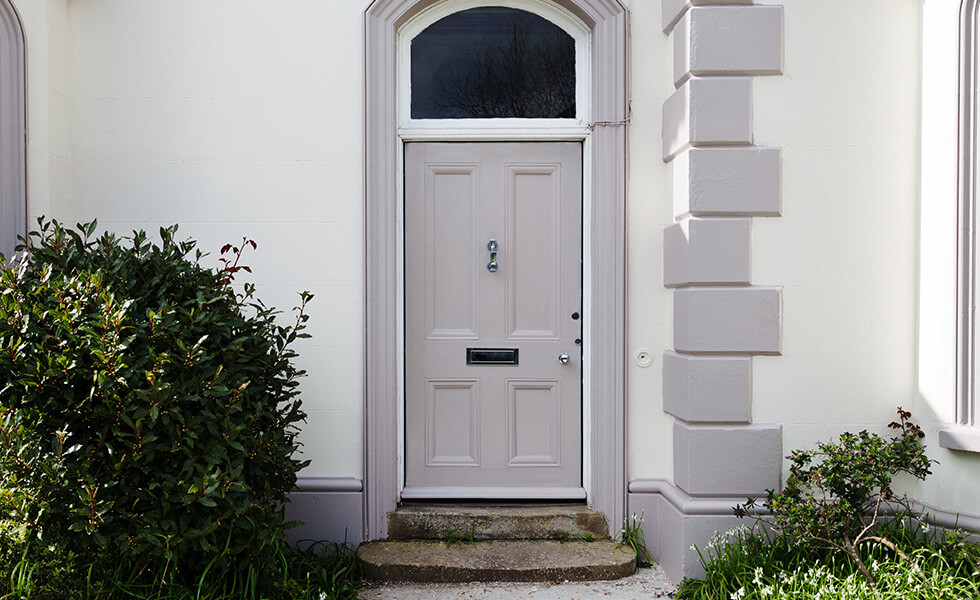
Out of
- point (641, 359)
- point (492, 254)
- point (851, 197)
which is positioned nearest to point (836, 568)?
point (641, 359)

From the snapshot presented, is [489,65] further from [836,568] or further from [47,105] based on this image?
[836,568]

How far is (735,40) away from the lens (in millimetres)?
3607

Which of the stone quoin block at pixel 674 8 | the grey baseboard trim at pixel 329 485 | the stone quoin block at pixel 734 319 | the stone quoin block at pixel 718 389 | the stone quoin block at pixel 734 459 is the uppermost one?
the stone quoin block at pixel 674 8

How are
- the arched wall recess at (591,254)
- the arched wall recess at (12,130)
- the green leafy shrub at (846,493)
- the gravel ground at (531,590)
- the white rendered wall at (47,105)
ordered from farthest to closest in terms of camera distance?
the arched wall recess at (591,254) → the white rendered wall at (47,105) → the arched wall recess at (12,130) → the gravel ground at (531,590) → the green leafy shrub at (846,493)

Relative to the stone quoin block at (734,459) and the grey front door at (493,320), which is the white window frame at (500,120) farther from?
the stone quoin block at (734,459)

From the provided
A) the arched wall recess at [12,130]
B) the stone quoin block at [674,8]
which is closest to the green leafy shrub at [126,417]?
the arched wall recess at [12,130]

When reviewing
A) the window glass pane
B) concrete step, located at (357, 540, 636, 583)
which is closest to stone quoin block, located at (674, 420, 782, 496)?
concrete step, located at (357, 540, 636, 583)

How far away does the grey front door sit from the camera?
422cm

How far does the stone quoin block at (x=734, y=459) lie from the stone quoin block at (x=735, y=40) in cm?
179

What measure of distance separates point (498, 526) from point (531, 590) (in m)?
0.47

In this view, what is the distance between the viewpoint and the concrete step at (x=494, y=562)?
3.73 m

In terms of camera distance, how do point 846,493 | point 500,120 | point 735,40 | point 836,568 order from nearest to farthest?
point 836,568 < point 846,493 < point 735,40 < point 500,120

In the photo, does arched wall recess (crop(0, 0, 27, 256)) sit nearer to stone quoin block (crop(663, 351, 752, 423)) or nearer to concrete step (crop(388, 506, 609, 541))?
concrete step (crop(388, 506, 609, 541))

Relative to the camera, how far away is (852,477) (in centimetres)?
333
